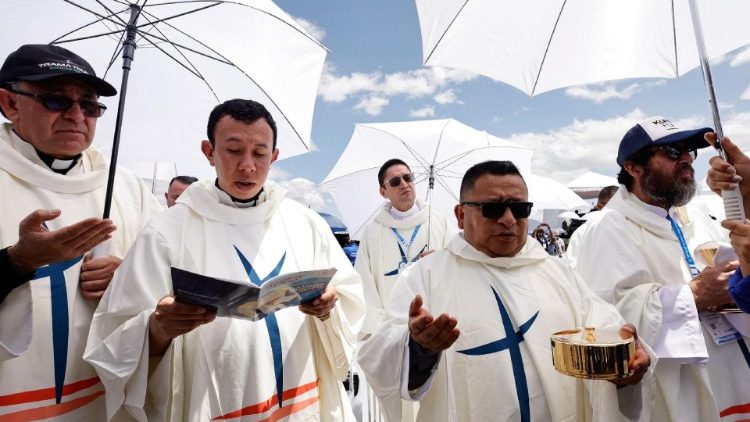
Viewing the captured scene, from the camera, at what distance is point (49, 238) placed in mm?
1825

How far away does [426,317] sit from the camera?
188 centimetres

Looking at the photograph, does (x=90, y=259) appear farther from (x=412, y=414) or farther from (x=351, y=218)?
(x=351, y=218)

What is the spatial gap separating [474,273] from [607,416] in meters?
0.94

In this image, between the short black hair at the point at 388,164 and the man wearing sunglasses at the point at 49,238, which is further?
the short black hair at the point at 388,164

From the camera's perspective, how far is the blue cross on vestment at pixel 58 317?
2.07 metres

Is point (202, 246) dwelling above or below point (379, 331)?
above

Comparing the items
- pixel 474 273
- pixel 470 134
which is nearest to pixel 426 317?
pixel 474 273

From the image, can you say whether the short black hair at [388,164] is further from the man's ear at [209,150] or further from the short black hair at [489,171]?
the man's ear at [209,150]

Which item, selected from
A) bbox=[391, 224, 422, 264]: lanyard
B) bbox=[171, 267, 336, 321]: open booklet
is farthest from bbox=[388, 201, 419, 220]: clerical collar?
bbox=[171, 267, 336, 321]: open booklet

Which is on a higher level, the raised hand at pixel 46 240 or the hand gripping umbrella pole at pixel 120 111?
the hand gripping umbrella pole at pixel 120 111

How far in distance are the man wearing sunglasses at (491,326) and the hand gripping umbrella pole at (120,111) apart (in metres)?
1.49

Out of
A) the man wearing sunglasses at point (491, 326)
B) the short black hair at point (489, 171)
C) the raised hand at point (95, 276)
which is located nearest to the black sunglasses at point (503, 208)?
the man wearing sunglasses at point (491, 326)

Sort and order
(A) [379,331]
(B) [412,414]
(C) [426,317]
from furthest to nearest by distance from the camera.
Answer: (B) [412,414]
(A) [379,331]
(C) [426,317]

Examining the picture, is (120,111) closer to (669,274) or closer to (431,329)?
(431,329)
